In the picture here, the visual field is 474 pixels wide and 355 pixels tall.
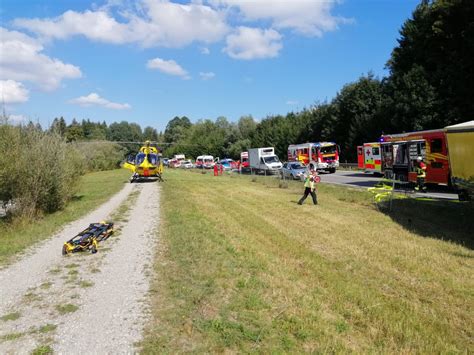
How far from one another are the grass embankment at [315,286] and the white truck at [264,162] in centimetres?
3014

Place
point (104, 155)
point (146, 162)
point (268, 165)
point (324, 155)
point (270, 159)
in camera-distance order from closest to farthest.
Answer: point (146, 162), point (324, 155), point (268, 165), point (270, 159), point (104, 155)

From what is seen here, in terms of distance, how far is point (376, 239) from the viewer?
9.79 metres

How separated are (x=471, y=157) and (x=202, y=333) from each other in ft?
29.5

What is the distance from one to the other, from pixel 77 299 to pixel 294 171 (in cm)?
2739

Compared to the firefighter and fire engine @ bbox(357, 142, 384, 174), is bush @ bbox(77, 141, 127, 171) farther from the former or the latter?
the firefighter

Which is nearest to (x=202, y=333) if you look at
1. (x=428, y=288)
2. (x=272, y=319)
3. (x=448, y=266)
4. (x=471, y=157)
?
(x=272, y=319)

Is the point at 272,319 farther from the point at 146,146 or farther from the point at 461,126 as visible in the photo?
the point at 146,146

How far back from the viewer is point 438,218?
12.8 metres

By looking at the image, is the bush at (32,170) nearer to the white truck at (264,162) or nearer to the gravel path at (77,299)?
the gravel path at (77,299)

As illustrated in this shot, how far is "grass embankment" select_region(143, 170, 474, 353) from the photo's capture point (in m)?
4.76

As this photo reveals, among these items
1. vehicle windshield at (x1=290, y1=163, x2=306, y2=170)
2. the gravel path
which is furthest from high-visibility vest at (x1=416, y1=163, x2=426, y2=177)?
the gravel path

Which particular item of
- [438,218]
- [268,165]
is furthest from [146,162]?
[438,218]

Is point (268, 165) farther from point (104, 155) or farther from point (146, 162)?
point (104, 155)

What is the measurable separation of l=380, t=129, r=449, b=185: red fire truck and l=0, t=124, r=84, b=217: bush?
15.3m
